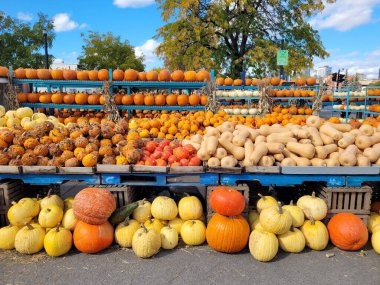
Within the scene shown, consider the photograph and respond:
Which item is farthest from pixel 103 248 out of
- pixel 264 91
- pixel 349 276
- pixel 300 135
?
pixel 264 91

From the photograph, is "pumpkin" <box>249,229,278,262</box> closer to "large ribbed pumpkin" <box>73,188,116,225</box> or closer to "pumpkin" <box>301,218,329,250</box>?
Result: "pumpkin" <box>301,218,329,250</box>

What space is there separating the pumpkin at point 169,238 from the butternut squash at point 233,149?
1290 mm

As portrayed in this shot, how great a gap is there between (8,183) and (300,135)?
401 cm

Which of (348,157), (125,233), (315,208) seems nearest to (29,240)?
(125,233)

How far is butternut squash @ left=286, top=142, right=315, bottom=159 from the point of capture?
401 centimetres

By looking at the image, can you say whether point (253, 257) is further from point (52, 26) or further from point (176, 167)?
point (52, 26)

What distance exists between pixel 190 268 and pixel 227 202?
2.65ft

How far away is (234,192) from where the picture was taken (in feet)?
11.6

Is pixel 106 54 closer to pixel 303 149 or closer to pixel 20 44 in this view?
pixel 20 44

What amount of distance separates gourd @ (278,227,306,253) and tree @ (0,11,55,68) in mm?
20610

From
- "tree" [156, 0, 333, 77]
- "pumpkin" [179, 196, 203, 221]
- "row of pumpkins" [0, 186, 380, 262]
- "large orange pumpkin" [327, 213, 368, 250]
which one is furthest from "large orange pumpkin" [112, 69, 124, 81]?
"tree" [156, 0, 333, 77]

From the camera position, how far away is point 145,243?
329 cm

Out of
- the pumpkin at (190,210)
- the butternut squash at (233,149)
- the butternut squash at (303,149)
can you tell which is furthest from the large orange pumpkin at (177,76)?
the pumpkin at (190,210)

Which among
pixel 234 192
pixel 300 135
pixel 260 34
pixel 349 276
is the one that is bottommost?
pixel 349 276
